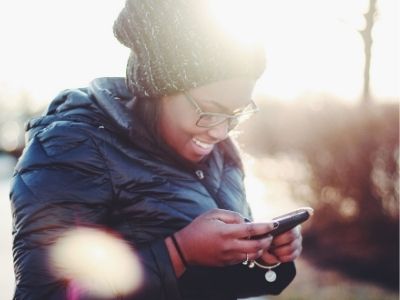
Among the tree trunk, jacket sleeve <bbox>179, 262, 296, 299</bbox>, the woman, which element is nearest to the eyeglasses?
the woman

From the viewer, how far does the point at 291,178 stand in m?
8.30

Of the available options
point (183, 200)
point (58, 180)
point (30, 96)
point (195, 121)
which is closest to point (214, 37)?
point (195, 121)

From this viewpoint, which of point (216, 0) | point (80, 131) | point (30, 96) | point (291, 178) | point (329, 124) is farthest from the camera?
point (30, 96)

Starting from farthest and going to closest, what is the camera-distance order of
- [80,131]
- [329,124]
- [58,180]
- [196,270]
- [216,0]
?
[329,124] < [216,0] < [196,270] < [80,131] < [58,180]

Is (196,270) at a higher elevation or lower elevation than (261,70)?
lower

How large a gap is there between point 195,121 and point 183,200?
0.91ft

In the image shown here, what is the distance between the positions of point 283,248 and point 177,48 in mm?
801

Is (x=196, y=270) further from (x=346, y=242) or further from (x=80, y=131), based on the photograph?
(x=346, y=242)

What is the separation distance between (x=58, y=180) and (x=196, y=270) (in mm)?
580

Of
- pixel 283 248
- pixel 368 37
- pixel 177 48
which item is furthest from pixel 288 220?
pixel 368 37

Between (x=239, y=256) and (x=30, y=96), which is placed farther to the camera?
(x=30, y=96)

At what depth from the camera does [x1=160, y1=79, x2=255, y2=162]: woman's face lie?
6.58 feet

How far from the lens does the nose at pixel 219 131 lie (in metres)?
2.02

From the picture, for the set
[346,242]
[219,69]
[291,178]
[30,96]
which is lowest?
[30,96]
